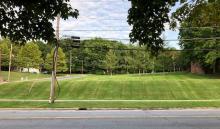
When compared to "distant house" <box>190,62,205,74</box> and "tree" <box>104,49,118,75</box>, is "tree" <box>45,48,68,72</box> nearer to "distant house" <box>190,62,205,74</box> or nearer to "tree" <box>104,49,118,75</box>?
"tree" <box>104,49,118,75</box>

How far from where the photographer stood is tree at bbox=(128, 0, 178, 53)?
8.73 metres

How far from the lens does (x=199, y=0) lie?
13367mm

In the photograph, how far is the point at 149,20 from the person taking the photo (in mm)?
9055

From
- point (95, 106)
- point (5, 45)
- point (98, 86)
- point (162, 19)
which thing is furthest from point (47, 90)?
point (5, 45)

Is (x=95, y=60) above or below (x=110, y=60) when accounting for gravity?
above

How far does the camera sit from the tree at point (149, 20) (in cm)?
873

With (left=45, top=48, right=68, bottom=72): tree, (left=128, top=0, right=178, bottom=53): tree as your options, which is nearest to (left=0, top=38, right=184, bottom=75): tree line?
(left=45, top=48, right=68, bottom=72): tree

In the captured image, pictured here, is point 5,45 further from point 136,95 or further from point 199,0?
point 199,0

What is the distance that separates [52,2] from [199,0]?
6292 millimetres

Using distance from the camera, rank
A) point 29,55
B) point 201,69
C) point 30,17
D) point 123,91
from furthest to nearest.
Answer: point 29,55 → point 201,69 → point 123,91 → point 30,17

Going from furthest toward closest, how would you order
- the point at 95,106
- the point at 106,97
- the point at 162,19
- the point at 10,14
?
the point at 106,97 → the point at 95,106 → the point at 162,19 → the point at 10,14

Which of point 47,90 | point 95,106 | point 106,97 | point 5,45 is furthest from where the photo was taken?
point 5,45

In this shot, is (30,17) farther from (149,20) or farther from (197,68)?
(197,68)

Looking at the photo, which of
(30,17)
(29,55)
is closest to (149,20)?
(30,17)
